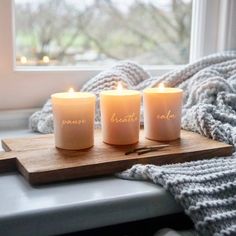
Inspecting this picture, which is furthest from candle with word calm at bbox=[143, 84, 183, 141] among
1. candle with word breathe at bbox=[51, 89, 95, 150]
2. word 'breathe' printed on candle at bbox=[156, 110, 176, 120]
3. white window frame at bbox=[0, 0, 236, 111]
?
white window frame at bbox=[0, 0, 236, 111]

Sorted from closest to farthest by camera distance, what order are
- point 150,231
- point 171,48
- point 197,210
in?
point 197,210 → point 150,231 → point 171,48

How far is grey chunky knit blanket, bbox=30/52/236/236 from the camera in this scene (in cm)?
59

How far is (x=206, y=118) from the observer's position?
2.64ft

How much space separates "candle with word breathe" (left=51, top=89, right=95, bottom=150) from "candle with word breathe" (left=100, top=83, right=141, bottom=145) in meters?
0.03

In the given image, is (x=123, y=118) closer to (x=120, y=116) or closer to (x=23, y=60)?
(x=120, y=116)

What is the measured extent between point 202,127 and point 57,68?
46 cm

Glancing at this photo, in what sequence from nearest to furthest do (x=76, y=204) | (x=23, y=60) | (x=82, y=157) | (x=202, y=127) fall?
(x=76, y=204) < (x=82, y=157) < (x=202, y=127) < (x=23, y=60)

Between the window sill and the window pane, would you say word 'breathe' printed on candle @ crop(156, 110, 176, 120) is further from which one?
the window pane

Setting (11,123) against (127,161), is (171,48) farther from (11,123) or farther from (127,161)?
(127,161)

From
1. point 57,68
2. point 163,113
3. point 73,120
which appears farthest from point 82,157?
point 57,68

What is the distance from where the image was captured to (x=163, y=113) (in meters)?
0.78

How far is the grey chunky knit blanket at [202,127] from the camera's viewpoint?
0.59 m

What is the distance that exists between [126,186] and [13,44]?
55cm

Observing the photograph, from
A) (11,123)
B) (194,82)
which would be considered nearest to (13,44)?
(11,123)
